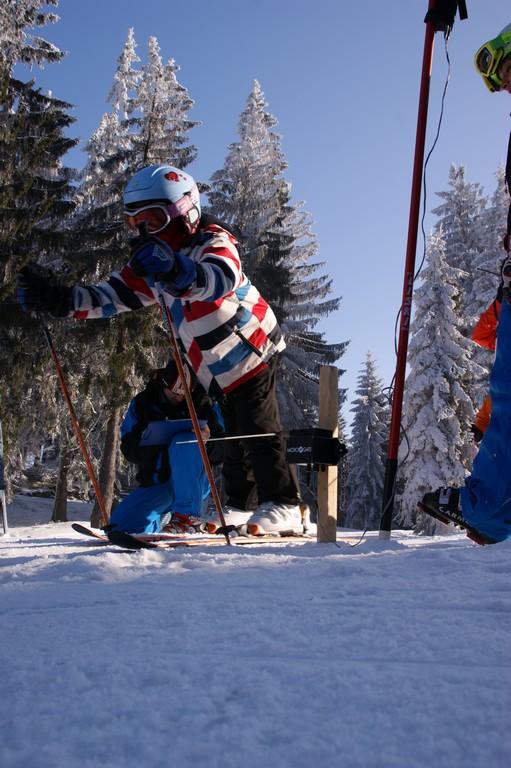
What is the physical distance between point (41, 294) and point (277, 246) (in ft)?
63.9

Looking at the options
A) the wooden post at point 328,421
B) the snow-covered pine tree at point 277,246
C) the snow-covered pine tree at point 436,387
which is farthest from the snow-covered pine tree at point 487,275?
the wooden post at point 328,421

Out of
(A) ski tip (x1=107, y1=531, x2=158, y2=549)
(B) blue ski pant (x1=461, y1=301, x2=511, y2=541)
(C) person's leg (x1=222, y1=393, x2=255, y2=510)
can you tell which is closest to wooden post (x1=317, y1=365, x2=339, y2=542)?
(B) blue ski pant (x1=461, y1=301, x2=511, y2=541)

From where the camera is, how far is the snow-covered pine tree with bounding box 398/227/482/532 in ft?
65.9

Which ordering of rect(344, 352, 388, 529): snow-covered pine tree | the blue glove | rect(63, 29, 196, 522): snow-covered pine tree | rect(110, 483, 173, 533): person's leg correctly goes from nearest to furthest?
the blue glove
rect(110, 483, 173, 533): person's leg
rect(63, 29, 196, 522): snow-covered pine tree
rect(344, 352, 388, 529): snow-covered pine tree

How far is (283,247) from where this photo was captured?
23.9 m

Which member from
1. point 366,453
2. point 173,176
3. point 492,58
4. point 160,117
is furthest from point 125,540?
point 366,453

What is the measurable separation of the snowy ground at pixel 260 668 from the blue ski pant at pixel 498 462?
0.91m

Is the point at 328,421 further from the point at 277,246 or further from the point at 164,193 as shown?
the point at 277,246

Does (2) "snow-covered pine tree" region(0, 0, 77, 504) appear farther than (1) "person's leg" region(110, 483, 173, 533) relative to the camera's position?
Yes

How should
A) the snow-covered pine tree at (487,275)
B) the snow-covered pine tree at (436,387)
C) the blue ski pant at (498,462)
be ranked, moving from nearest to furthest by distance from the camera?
the blue ski pant at (498,462), the snow-covered pine tree at (436,387), the snow-covered pine tree at (487,275)

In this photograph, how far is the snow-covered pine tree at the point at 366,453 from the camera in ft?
113

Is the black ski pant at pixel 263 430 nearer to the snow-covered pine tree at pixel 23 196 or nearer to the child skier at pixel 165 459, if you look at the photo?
the child skier at pixel 165 459

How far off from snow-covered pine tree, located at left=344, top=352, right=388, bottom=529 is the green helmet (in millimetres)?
31117

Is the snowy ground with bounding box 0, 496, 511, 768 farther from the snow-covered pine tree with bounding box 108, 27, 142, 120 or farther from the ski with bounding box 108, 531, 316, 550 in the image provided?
the snow-covered pine tree with bounding box 108, 27, 142, 120
